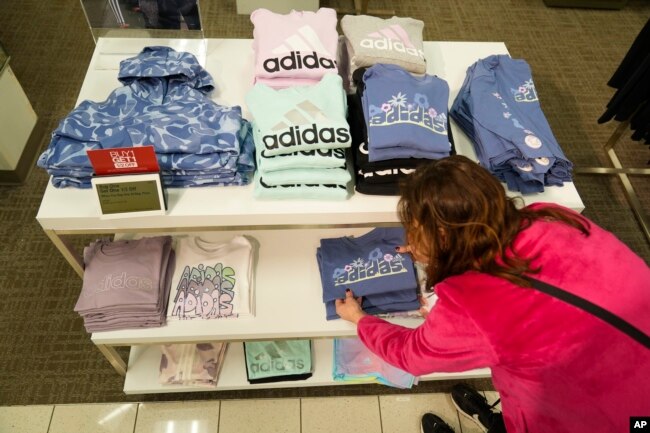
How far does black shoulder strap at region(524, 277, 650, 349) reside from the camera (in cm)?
105

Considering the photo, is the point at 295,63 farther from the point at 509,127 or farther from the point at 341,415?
the point at 341,415

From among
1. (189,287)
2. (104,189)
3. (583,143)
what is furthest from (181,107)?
(583,143)

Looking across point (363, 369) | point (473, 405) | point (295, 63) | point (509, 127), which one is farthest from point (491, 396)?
point (295, 63)

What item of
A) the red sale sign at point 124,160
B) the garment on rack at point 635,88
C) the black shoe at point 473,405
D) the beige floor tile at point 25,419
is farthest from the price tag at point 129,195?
the garment on rack at point 635,88

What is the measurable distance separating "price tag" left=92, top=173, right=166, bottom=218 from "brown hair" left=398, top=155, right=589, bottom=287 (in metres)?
0.66

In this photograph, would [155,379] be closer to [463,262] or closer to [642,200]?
[463,262]

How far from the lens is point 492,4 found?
149 inches

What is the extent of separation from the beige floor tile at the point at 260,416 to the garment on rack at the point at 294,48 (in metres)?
1.32

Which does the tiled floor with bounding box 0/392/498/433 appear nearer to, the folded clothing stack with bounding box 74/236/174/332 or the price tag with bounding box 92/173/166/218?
the folded clothing stack with bounding box 74/236/174/332

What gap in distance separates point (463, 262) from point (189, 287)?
3.17 feet

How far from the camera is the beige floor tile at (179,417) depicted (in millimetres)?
2057

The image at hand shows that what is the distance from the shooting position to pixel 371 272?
1.74 m

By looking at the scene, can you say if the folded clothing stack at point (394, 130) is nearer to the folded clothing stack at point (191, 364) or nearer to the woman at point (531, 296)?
the woman at point (531, 296)

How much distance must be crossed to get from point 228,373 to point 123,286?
0.61m
